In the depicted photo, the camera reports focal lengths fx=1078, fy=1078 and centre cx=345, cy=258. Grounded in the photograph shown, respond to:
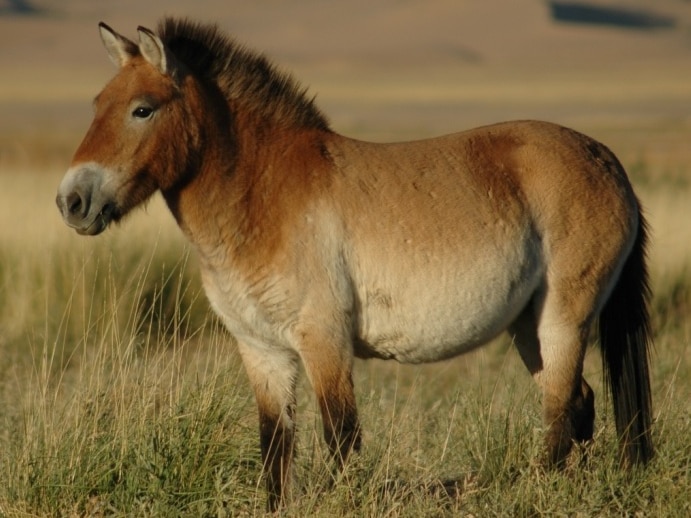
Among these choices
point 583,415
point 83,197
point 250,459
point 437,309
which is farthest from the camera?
point 583,415

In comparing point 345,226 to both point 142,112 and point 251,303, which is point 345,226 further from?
point 142,112

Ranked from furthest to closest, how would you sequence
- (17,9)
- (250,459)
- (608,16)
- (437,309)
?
(608,16) < (17,9) < (250,459) < (437,309)

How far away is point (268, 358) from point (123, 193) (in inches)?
45.1

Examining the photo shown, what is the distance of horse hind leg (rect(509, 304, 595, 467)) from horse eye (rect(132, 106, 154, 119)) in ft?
7.46

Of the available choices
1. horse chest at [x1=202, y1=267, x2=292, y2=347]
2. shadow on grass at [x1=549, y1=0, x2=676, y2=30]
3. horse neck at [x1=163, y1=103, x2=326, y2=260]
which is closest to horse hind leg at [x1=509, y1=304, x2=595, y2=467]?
horse chest at [x1=202, y1=267, x2=292, y2=347]

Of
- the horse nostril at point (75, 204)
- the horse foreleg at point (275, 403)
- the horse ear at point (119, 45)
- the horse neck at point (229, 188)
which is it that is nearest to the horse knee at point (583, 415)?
the horse foreleg at point (275, 403)

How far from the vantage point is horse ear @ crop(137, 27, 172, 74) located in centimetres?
511

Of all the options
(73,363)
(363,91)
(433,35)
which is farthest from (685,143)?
(433,35)

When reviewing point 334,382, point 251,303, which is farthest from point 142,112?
point 334,382

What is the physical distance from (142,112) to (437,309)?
5.72 feet

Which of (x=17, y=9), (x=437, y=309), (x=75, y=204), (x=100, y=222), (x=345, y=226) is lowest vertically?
(x=17, y=9)

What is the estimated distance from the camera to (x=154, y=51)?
5191 mm

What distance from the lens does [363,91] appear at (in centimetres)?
8881

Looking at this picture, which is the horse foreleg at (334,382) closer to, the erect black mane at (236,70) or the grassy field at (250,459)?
the grassy field at (250,459)
